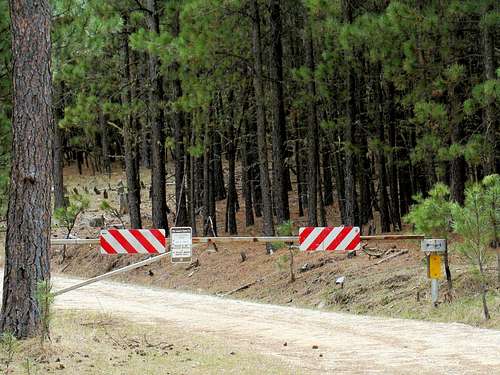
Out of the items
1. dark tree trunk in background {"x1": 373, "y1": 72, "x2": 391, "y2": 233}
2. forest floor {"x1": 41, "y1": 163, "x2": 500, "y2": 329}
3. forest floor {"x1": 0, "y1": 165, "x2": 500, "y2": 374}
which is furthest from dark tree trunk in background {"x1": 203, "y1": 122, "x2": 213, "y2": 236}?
dark tree trunk in background {"x1": 373, "y1": 72, "x2": 391, "y2": 233}

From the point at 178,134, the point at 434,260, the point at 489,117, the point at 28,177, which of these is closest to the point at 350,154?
the point at 489,117

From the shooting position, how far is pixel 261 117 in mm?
20719

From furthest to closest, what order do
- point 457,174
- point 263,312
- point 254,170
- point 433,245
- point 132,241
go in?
point 254,170, point 457,174, point 263,312, point 433,245, point 132,241

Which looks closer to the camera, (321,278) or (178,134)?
(321,278)

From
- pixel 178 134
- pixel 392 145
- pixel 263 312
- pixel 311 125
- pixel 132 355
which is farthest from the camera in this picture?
pixel 178 134

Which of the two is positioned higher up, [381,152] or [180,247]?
[381,152]

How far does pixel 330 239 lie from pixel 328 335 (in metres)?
3.65

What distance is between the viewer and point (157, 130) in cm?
2414

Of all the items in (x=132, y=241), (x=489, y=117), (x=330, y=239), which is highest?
(x=489, y=117)

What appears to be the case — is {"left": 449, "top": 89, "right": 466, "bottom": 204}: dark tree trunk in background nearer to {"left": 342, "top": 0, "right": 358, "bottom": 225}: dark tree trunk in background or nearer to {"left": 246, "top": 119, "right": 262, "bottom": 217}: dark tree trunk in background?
{"left": 342, "top": 0, "right": 358, "bottom": 225}: dark tree trunk in background

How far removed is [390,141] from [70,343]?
16.0m

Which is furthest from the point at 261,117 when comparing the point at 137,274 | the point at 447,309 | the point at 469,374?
the point at 469,374

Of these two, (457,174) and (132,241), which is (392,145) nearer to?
(457,174)

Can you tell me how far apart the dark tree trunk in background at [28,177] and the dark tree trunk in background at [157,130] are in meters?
13.7
